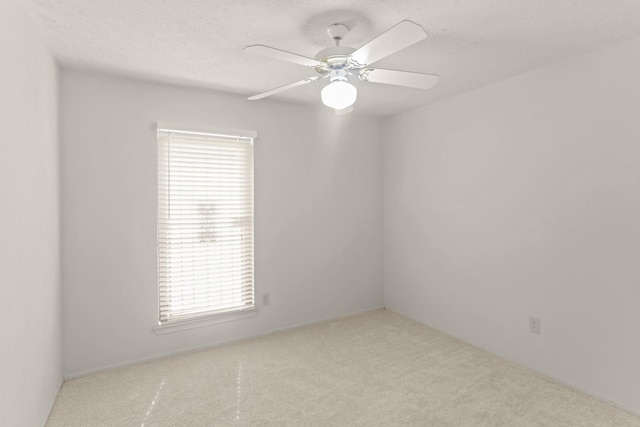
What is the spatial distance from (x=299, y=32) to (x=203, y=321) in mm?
2527

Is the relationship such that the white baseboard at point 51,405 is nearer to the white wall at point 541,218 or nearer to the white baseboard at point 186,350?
the white baseboard at point 186,350

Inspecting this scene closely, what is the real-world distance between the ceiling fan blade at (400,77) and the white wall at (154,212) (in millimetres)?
1645

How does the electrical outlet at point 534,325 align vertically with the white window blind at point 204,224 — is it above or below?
below

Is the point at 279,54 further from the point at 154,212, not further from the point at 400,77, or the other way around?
the point at 154,212

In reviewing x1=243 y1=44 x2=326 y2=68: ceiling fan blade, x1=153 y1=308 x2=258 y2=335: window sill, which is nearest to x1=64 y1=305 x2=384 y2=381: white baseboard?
x1=153 y1=308 x2=258 y2=335: window sill

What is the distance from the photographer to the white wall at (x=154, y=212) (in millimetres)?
2736

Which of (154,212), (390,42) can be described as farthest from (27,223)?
(390,42)

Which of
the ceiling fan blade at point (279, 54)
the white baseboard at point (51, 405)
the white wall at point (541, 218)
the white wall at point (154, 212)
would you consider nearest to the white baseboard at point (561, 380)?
the white wall at point (541, 218)

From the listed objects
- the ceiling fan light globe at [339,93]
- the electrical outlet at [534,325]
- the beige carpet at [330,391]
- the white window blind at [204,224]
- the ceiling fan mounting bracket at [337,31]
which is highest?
the ceiling fan mounting bracket at [337,31]

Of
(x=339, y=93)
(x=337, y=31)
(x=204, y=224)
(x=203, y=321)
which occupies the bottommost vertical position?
(x=203, y=321)

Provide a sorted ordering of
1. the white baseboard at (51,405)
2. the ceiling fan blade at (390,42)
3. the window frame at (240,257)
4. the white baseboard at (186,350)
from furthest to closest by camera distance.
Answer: the window frame at (240,257) < the white baseboard at (186,350) < the white baseboard at (51,405) < the ceiling fan blade at (390,42)

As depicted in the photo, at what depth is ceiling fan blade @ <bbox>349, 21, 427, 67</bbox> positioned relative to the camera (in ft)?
4.80

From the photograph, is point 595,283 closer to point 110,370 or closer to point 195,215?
point 195,215

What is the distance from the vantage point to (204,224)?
321 cm
